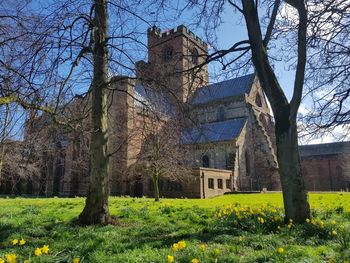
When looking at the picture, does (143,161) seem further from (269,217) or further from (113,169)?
(269,217)

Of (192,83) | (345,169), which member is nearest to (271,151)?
(345,169)

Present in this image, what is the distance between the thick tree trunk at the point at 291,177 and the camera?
7.68 meters

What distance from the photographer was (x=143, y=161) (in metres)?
25.4

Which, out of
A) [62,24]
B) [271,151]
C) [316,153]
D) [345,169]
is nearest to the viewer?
[62,24]

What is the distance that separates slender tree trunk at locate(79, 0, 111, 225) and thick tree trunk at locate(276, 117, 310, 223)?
439 centimetres

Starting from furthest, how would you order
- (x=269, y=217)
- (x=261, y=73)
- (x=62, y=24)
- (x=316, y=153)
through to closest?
(x=316, y=153) → (x=261, y=73) → (x=269, y=217) → (x=62, y=24)

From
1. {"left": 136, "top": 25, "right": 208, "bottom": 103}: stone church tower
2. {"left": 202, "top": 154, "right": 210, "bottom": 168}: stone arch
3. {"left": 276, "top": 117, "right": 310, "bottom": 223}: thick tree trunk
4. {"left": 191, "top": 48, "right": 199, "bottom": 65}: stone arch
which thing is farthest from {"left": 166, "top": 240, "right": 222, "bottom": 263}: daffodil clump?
{"left": 202, "top": 154, "right": 210, "bottom": 168}: stone arch

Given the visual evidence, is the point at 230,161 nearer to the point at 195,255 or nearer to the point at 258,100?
the point at 258,100

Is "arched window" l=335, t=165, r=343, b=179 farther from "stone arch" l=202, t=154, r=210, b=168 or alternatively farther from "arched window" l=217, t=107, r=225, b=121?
"stone arch" l=202, t=154, r=210, b=168

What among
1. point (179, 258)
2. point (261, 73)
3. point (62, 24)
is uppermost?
point (62, 24)

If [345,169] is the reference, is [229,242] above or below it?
below

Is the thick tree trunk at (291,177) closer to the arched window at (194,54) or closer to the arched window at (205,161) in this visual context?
the arched window at (194,54)

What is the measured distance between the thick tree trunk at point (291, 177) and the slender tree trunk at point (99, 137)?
4.39 metres

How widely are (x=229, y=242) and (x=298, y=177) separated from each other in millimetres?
3050
